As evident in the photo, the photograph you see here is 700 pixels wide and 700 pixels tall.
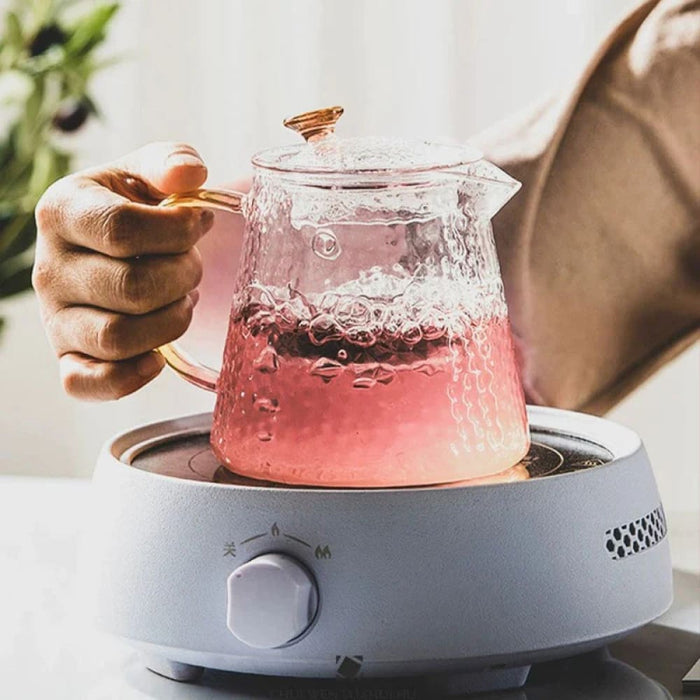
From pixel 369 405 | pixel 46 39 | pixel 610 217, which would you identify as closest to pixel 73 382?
pixel 369 405

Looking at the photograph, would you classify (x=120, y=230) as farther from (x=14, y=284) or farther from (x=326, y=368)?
(x=14, y=284)

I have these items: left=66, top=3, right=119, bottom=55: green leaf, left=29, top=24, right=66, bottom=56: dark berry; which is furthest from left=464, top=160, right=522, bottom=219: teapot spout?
left=29, top=24, right=66, bottom=56: dark berry

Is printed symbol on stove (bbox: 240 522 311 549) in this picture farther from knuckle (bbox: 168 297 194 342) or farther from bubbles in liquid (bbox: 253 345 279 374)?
knuckle (bbox: 168 297 194 342)

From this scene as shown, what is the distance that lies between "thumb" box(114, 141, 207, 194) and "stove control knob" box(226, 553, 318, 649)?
0.76 ft

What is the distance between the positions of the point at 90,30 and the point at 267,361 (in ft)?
4.53

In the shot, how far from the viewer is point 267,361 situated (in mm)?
598

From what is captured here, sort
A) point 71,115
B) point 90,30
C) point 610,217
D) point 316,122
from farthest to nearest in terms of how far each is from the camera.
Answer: point 71,115 < point 90,30 < point 610,217 < point 316,122

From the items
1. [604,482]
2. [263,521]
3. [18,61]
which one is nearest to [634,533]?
[604,482]

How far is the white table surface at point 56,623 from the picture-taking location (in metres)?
0.59

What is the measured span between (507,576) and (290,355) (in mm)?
136

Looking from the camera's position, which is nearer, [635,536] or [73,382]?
[635,536]

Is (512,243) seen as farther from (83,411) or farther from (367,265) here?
(83,411)

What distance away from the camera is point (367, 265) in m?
0.58

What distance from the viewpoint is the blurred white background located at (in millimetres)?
1815
